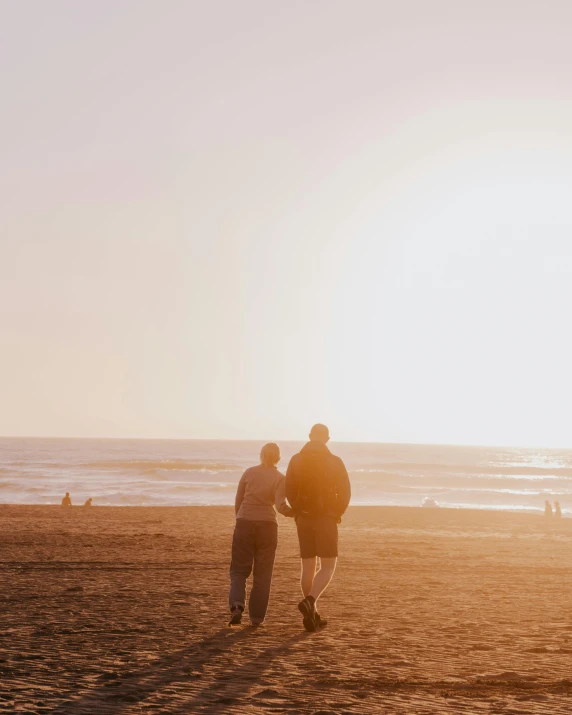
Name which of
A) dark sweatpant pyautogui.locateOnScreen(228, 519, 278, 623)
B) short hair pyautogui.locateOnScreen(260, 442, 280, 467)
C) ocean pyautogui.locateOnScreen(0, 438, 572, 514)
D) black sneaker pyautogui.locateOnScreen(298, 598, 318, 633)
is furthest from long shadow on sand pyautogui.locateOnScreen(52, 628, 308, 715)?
ocean pyautogui.locateOnScreen(0, 438, 572, 514)

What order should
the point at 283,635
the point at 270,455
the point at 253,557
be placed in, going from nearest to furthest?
the point at 283,635, the point at 253,557, the point at 270,455

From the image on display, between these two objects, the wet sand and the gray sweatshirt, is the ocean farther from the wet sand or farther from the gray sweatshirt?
the gray sweatshirt

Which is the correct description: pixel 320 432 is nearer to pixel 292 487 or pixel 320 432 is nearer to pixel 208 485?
pixel 292 487

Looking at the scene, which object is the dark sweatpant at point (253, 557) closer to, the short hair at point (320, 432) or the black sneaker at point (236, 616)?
the black sneaker at point (236, 616)

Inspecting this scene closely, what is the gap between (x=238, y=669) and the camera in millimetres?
6008

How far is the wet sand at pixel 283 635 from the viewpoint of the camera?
5223 millimetres

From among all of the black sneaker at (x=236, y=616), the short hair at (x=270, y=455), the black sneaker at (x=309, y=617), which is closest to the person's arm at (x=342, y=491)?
the short hair at (x=270, y=455)

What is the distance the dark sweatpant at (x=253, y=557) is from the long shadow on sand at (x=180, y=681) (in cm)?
95

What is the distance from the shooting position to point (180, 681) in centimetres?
560

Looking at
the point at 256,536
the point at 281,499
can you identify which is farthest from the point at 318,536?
the point at 256,536

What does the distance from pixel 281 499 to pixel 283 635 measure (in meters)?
1.27

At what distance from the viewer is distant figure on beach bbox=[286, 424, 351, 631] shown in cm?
793

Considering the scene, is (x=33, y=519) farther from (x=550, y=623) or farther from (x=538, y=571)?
(x=550, y=623)

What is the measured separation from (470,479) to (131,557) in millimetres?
65641
